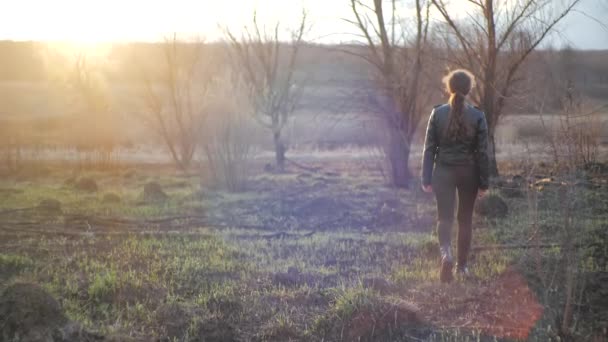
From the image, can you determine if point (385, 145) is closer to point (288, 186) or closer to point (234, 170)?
point (288, 186)

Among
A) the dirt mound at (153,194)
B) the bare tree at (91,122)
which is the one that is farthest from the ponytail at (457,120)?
the bare tree at (91,122)

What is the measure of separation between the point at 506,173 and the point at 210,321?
1558 cm

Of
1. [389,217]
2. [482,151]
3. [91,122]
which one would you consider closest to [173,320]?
[482,151]

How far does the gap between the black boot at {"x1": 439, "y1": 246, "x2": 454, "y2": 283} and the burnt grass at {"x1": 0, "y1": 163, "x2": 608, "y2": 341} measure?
6.0 inches

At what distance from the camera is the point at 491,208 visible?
1136cm

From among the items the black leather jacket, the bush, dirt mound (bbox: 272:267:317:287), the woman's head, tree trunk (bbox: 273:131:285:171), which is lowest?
dirt mound (bbox: 272:267:317:287)

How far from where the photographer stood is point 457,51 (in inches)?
660

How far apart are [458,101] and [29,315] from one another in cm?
417

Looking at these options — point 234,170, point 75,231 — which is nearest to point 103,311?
point 75,231

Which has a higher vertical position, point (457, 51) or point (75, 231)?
point (457, 51)

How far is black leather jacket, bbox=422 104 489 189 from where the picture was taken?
243 inches

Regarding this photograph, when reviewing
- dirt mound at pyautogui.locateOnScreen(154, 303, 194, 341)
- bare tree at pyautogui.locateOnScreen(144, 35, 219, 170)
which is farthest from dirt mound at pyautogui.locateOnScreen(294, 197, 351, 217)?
bare tree at pyautogui.locateOnScreen(144, 35, 219, 170)

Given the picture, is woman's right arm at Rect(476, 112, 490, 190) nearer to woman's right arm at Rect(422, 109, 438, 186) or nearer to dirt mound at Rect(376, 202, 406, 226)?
woman's right arm at Rect(422, 109, 438, 186)

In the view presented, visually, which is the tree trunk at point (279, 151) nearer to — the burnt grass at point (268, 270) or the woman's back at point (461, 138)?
the burnt grass at point (268, 270)
